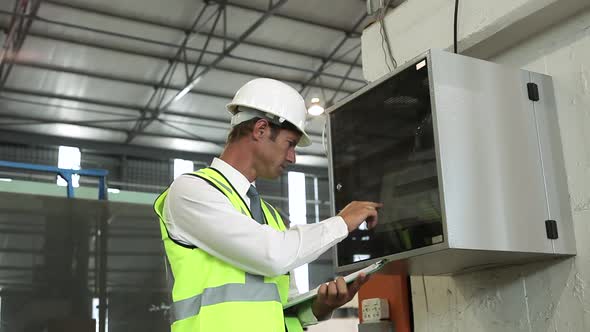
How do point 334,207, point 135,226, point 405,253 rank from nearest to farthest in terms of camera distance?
point 405,253, point 334,207, point 135,226

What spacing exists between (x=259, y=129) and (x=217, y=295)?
52 cm

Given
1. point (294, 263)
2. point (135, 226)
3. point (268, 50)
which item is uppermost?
point (268, 50)

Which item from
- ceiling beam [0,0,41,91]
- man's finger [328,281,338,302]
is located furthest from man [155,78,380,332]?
ceiling beam [0,0,41,91]

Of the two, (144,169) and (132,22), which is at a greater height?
(132,22)

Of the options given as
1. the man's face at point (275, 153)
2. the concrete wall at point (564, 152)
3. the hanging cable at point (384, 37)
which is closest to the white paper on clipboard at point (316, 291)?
the man's face at point (275, 153)

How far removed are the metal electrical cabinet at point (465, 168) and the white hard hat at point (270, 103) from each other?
368 mm


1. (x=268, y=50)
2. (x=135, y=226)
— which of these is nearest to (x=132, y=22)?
(x=268, y=50)

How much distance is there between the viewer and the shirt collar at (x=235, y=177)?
1795 millimetres

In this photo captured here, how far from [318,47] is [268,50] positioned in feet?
2.22

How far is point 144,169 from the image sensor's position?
1137 cm

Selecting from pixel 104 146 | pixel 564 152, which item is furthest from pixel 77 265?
pixel 104 146

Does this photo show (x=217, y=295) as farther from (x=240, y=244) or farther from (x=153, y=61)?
(x=153, y=61)

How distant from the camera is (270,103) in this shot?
186 centimetres

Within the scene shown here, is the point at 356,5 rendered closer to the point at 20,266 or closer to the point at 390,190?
the point at 20,266
